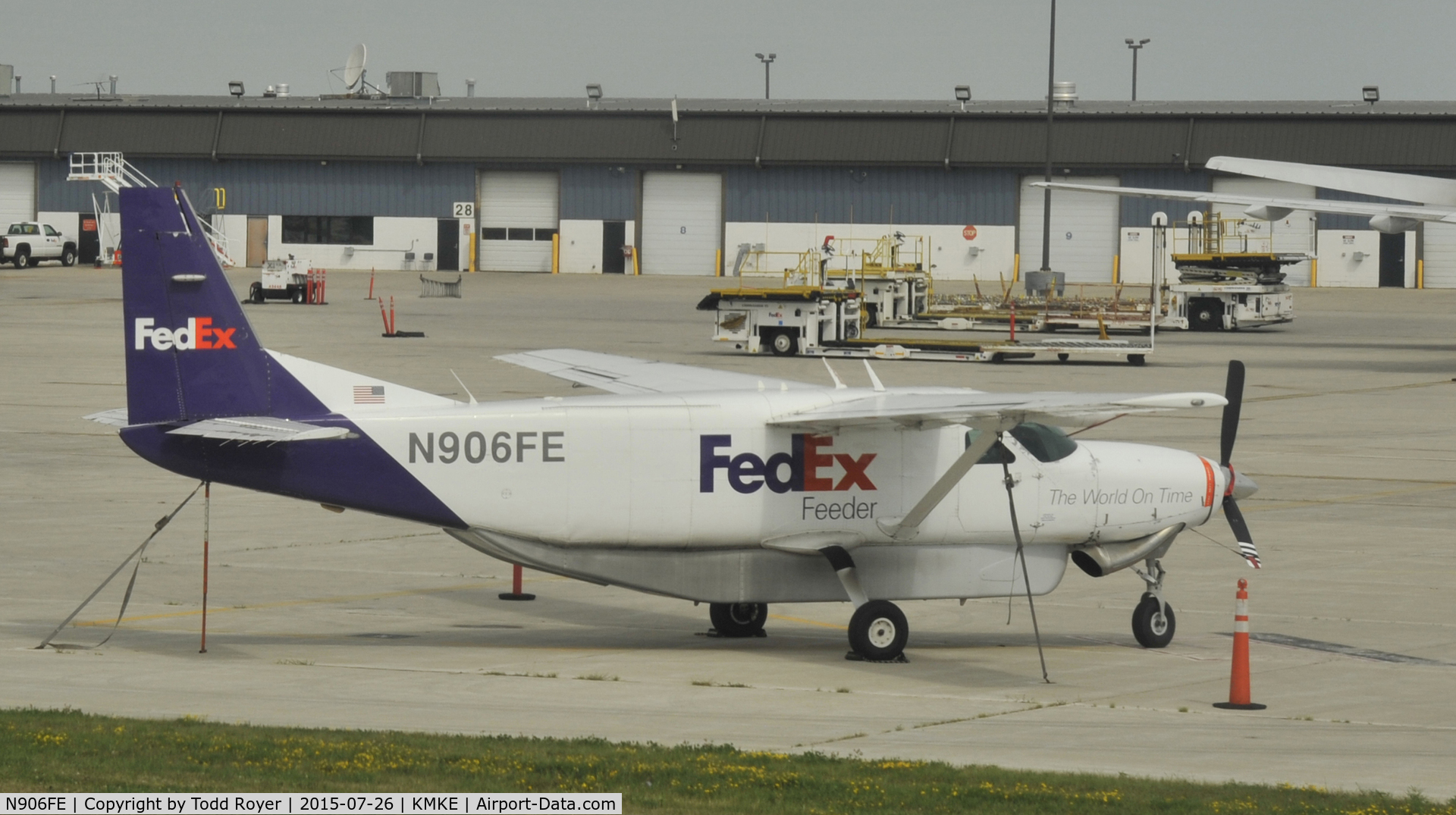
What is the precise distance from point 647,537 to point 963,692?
314 centimetres

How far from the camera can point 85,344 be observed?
49031 mm

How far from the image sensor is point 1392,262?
299ft

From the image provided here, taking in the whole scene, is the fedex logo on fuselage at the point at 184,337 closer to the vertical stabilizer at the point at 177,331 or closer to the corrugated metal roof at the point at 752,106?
the vertical stabilizer at the point at 177,331

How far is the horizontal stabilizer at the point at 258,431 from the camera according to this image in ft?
47.6

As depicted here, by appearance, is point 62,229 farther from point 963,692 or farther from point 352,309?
point 963,692

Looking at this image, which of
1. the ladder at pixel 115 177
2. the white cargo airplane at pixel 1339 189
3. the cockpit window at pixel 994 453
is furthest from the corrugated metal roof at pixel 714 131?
the cockpit window at pixel 994 453

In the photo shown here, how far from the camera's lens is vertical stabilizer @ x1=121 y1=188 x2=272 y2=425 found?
15156 millimetres

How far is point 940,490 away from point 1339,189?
35335mm

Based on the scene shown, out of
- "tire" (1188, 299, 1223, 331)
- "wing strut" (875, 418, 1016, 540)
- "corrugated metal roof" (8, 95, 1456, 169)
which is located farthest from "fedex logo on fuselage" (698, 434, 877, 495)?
"corrugated metal roof" (8, 95, 1456, 169)

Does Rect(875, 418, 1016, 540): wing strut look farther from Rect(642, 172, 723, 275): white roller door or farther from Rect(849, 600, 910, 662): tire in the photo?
Rect(642, 172, 723, 275): white roller door

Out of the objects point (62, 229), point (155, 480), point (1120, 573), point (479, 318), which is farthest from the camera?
point (62, 229)

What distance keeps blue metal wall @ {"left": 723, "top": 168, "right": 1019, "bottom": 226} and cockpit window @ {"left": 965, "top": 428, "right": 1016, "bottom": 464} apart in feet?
259

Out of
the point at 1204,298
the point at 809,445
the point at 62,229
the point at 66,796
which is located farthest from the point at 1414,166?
the point at 66,796

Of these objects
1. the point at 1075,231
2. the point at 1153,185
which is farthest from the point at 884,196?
the point at 1153,185
